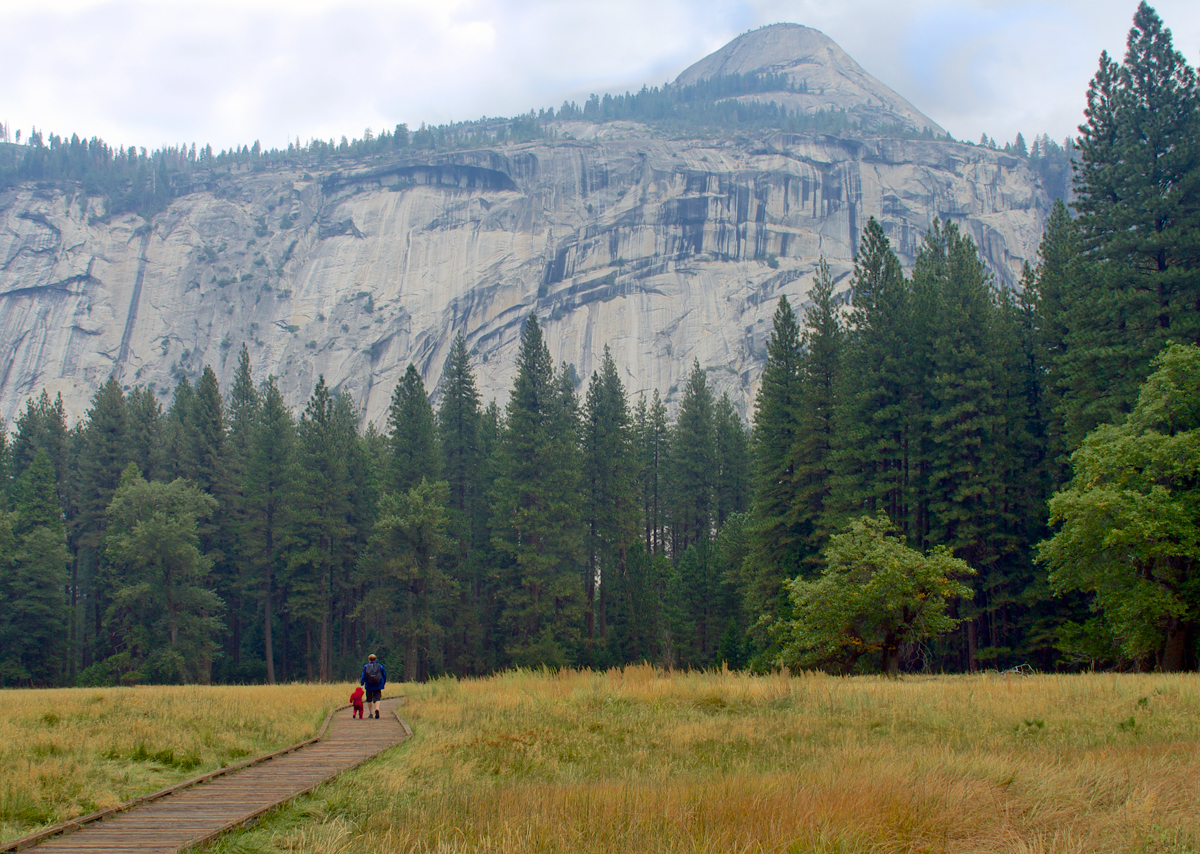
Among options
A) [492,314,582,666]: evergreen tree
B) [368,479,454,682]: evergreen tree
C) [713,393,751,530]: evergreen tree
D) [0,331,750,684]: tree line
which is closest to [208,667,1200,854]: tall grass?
[368,479,454,682]: evergreen tree

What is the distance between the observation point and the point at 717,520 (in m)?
63.5

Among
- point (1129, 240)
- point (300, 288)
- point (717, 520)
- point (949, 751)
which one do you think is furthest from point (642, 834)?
point (300, 288)

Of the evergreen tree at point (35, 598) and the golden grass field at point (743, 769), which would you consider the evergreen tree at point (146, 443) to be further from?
the golden grass field at point (743, 769)

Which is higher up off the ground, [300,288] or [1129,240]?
[300,288]

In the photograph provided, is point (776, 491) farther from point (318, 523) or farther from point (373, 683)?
point (318, 523)

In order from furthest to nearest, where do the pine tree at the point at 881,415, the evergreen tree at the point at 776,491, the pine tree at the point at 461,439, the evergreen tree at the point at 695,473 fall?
the evergreen tree at the point at 695,473 < the pine tree at the point at 461,439 < the evergreen tree at the point at 776,491 < the pine tree at the point at 881,415

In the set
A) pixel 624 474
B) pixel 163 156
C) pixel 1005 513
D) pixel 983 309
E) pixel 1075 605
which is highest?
pixel 163 156

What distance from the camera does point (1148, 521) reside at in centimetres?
1991

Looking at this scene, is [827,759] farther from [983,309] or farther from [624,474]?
Answer: [624,474]

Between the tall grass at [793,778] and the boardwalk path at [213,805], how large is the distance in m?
0.40

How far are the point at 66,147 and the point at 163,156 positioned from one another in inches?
854

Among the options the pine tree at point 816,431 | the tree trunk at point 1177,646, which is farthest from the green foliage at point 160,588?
the tree trunk at point 1177,646

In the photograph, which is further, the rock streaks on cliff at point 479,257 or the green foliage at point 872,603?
the rock streaks on cliff at point 479,257

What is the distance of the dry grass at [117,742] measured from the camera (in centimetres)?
890
